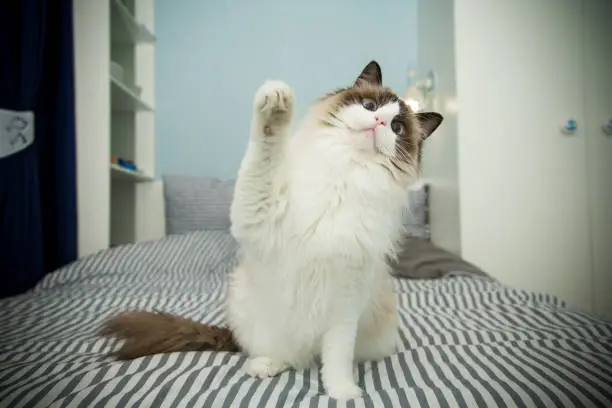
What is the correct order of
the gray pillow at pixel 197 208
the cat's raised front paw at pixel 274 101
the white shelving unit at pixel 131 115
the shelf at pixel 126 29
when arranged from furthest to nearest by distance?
1. the gray pillow at pixel 197 208
2. the white shelving unit at pixel 131 115
3. the shelf at pixel 126 29
4. the cat's raised front paw at pixel 274 101

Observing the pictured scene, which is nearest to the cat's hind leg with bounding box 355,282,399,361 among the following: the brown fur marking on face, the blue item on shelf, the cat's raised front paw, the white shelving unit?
the brown fur marking on face

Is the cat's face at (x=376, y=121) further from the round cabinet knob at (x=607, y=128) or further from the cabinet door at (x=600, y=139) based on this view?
the round cabinet knob at (x=607, y=128)

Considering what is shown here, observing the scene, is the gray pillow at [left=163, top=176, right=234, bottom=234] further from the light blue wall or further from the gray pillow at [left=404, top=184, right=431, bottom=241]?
the gray pillow at [left=404, top=184, right=431, bottom=241]

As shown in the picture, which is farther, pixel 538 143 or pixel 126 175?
pixel 126 175

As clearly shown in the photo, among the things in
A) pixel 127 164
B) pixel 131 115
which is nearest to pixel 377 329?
pixel 127 164

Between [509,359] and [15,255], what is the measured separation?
111cm

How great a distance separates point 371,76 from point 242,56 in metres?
0.70

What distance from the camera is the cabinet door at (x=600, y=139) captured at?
645 millimetres

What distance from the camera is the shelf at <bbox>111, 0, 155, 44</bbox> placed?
2.89 feet

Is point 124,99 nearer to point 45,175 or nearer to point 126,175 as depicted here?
point 126,175

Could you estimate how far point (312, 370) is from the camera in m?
0.61

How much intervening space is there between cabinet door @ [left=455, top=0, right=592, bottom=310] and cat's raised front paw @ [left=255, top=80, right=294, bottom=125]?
51cm

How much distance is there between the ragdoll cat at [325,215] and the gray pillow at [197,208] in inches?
47.1

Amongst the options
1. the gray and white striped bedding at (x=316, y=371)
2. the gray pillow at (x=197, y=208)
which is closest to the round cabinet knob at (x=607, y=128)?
the gray and white striped bedding at (x=316, y=371)
